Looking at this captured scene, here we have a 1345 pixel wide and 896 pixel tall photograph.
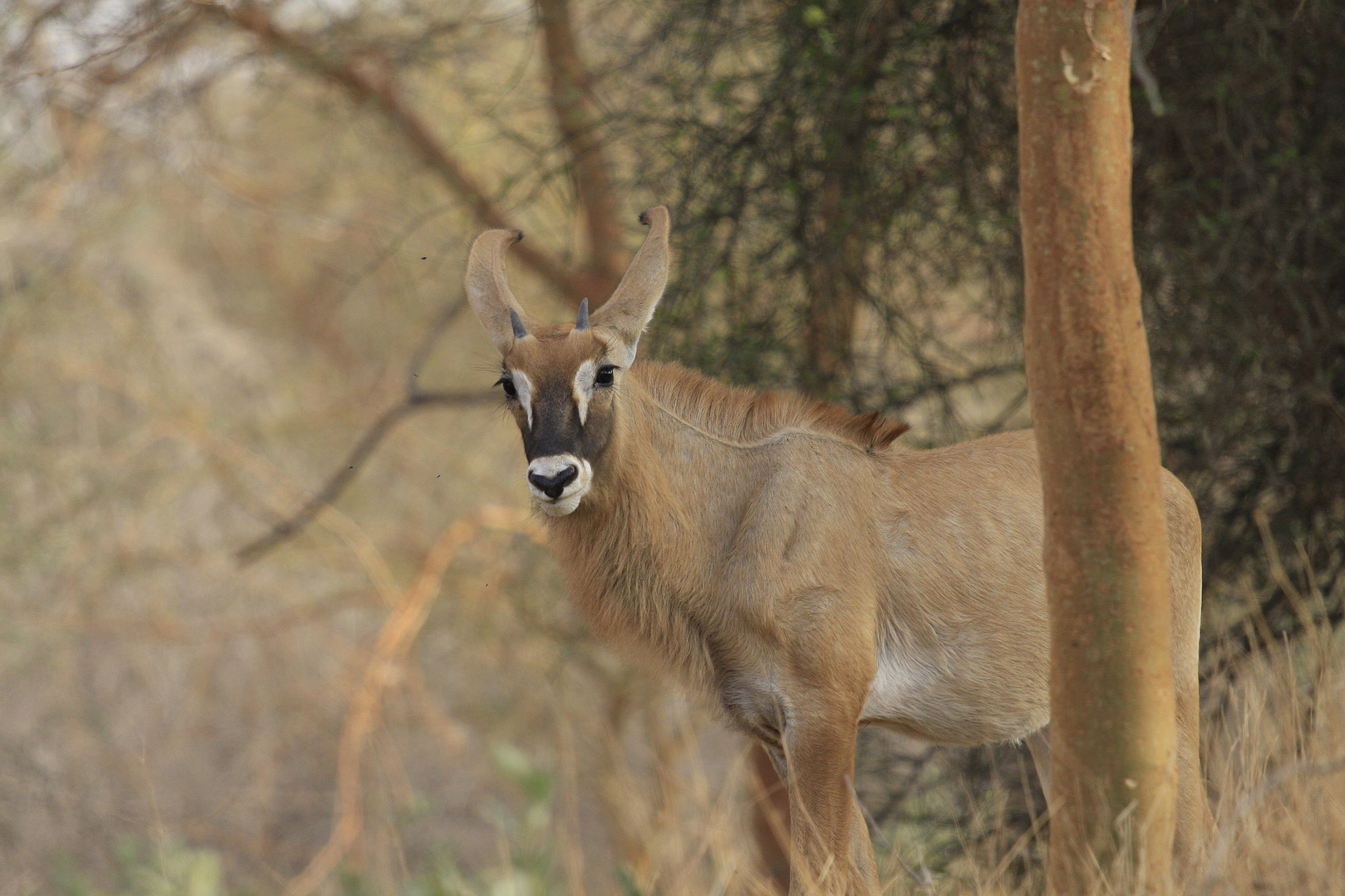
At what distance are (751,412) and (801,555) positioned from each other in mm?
717

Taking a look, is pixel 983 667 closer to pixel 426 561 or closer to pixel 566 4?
pixel 566 4

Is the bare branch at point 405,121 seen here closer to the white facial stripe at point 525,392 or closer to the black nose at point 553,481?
the white facial stripe at point 525,392

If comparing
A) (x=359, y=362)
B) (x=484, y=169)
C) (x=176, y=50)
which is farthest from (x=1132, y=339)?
(x=359, y=362)

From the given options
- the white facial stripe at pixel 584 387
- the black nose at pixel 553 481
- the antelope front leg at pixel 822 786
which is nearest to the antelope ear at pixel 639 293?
the white facial stripe at pixel 584 387

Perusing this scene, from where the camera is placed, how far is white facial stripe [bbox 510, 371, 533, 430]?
4.27m

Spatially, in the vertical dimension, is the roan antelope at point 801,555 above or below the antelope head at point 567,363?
below

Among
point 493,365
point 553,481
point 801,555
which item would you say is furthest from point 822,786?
point 493,365

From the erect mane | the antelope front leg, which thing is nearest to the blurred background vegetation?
the antelope front leg

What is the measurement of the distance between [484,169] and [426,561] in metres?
4.44

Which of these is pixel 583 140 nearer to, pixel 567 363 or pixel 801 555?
pixel 567 363

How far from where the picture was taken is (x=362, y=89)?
10.7 m

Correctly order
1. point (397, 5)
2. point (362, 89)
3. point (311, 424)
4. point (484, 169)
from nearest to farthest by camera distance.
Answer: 1. point (362, 89)
2. point (397, 5)
3. point (484, 169)
4. point (311, 424)

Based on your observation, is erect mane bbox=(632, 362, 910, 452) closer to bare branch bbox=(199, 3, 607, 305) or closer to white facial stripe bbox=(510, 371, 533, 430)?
white facial stripe bbox=(510, 371, 533, 430)

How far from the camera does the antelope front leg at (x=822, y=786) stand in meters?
4.10
